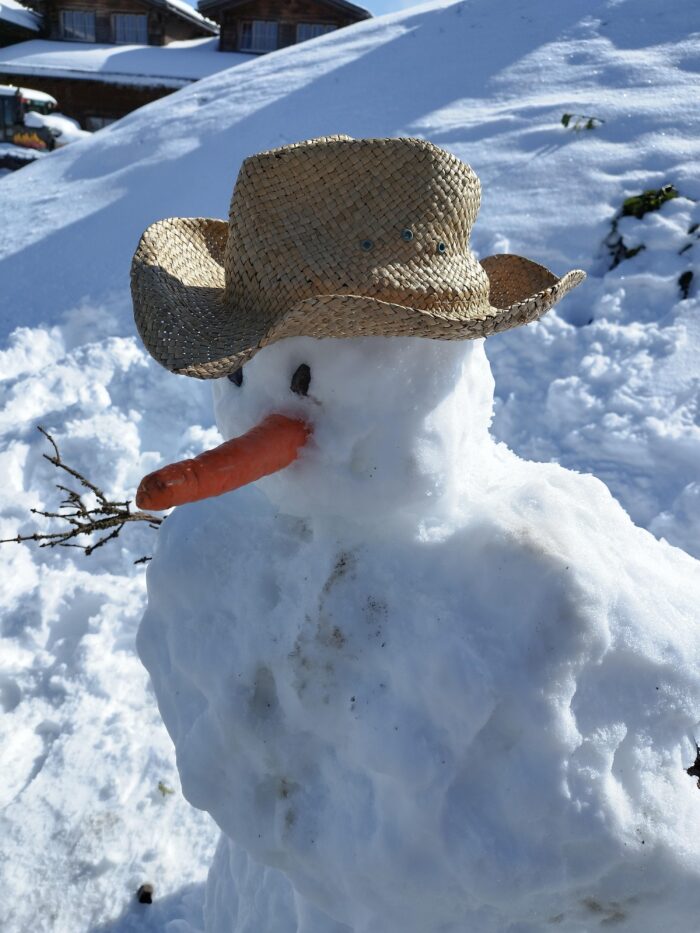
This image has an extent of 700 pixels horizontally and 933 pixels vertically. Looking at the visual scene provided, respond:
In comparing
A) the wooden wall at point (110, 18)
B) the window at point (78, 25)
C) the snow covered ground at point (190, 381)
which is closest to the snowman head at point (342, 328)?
the snow covered ground at point (190, 381)

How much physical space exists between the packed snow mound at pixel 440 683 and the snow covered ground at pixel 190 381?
112 centimetres

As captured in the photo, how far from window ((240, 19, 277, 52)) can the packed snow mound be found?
55.2 feet

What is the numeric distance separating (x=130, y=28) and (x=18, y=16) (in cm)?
241

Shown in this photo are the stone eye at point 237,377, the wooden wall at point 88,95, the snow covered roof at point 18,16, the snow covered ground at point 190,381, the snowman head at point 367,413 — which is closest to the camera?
the snowman head at point 367,413

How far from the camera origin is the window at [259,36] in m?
15.6

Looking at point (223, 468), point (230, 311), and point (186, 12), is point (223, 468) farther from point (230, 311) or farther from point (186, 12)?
point (186, 12)

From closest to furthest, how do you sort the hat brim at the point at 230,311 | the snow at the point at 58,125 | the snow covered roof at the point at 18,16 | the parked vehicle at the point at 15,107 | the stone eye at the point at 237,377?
the hat brim at the point at 230,311 → the stone eye at the point at 237,377 → the snow at the point at 58,125 → the parked vehicle at the point at 15,107 → the snow covered roof at the point at 18,16

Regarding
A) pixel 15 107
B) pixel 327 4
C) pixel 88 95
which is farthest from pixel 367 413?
pixel 327 4

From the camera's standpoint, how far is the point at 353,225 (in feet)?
4.01

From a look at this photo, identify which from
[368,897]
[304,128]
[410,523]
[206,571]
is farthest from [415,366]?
[304,128]

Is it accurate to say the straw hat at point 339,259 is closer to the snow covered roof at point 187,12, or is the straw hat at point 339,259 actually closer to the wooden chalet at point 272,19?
the wooden chalet at point 272,19

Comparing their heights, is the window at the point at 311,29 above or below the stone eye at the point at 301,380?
below

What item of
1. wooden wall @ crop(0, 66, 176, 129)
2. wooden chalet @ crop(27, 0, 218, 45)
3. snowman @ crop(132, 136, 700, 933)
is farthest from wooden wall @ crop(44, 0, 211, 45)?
snowman @ crop(132, 136, 700, 933)

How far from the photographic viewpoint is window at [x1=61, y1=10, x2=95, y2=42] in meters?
16.9
